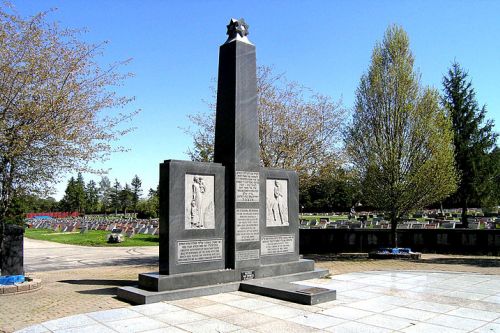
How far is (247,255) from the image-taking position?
10.9m

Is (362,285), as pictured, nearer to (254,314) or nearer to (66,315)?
(254,314)

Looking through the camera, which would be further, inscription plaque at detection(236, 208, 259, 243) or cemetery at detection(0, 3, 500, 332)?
inscription plaque at detection(236, 208, 259, 243)

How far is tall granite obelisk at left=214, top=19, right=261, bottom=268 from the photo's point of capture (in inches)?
426

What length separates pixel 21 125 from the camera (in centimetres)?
1098

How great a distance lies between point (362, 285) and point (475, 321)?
389 cm

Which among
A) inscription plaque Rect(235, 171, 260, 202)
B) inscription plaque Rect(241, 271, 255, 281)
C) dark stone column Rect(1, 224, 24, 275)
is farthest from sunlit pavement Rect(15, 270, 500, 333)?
dark stone column Rect(1, 224, 24, 275)

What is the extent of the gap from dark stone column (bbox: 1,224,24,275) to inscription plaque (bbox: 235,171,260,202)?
6163 millimetres

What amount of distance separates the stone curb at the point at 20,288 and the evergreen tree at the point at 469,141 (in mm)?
29664

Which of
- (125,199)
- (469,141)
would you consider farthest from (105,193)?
(469,141)

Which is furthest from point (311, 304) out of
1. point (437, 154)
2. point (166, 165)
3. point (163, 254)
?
point (437, 154)

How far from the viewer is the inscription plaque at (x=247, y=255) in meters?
10.7

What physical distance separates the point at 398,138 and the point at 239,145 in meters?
10.9

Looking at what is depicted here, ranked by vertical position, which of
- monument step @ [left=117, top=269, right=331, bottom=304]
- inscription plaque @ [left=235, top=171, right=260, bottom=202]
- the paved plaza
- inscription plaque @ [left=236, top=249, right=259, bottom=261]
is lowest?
the paved plaza

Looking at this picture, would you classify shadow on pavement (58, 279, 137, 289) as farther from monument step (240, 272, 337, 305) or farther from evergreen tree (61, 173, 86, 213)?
evergreen tree (61, 173, 86, 213)
